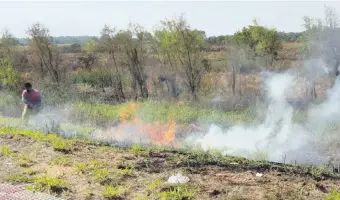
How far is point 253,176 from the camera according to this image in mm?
8195

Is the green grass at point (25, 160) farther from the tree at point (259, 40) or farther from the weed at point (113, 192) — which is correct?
the tree at point (259, 40)

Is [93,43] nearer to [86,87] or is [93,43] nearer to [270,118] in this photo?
[86,87]

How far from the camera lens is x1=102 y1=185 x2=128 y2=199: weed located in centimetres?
730

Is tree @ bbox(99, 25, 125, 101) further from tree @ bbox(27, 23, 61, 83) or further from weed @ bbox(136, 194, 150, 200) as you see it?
weed @ bbox(136, 194, 150, 200)

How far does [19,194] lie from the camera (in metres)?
7.52

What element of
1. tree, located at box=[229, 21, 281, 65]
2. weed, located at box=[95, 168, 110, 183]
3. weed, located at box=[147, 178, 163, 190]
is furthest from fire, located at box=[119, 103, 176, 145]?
tree, located at box=[229, 21, 281, 65]

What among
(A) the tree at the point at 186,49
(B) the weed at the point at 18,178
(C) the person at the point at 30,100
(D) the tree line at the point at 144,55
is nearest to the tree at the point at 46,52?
(D) the tree line at the point at 144,55

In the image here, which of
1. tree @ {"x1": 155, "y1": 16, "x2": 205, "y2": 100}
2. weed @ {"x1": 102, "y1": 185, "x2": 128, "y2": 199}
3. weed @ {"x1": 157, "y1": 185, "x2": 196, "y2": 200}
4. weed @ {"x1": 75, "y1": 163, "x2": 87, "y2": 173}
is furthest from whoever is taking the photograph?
tree @ {"x1": 155, "y1": 16, "x2": 205, "y2": 100}

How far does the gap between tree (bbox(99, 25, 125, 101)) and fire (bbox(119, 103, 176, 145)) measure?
303 inches

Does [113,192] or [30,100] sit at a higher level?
[30,100]

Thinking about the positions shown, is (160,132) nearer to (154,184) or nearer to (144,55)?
(154,184)

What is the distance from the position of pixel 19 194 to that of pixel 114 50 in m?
22.7

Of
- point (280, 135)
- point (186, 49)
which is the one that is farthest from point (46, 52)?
point (280, 135)

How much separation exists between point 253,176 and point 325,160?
206 inches
